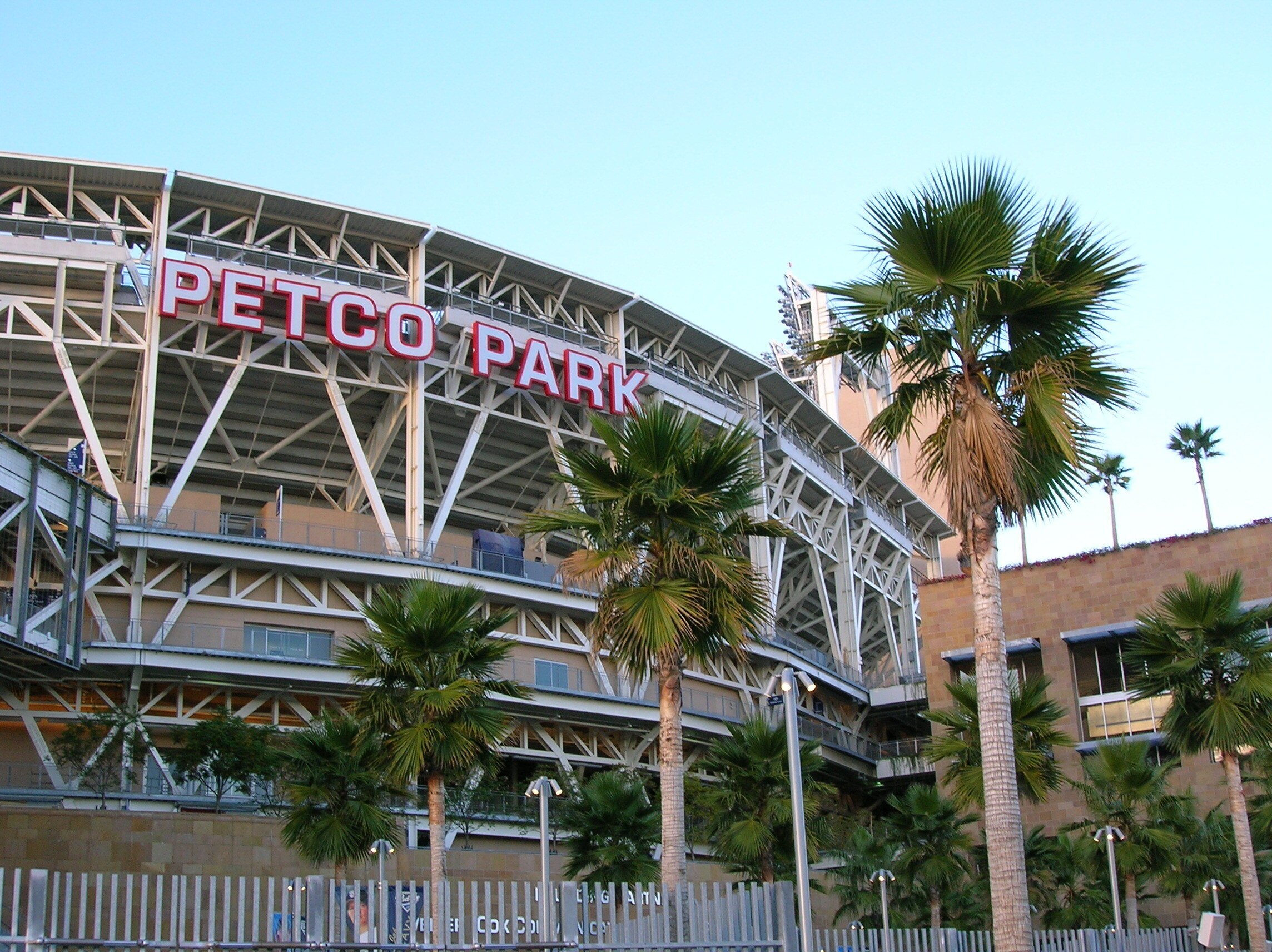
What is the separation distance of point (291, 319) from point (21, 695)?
16753 mm

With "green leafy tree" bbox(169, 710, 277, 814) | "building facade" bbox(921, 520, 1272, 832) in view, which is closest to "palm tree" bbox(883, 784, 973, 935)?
"green leafy tree" bbox(169, 710, 277, 814)

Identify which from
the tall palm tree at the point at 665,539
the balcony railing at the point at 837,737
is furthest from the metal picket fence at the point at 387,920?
the balcony railing at the point at 837,737

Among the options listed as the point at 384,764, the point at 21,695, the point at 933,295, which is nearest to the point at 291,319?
the point at 21,695

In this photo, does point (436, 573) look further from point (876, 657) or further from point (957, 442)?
point (876, 657)

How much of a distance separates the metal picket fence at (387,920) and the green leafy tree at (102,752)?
3036cm

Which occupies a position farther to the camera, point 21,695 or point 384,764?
point 21,695

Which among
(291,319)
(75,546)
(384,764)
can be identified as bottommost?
(384,764)

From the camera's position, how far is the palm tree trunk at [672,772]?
21.3 meters

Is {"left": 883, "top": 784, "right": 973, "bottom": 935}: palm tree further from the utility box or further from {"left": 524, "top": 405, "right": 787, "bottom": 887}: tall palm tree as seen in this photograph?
{"left": 524, "top": 405, "right": 787, "bottom": 887}: tall palm tree

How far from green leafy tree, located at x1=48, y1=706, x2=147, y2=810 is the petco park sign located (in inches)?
591

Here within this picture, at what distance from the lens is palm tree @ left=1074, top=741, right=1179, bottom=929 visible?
130ft

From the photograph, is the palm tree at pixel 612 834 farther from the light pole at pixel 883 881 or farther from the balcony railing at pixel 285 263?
the balcony railing at pixel 285 263

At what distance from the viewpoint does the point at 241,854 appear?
4428 cm

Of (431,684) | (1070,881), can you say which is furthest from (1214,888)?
(431,684)
